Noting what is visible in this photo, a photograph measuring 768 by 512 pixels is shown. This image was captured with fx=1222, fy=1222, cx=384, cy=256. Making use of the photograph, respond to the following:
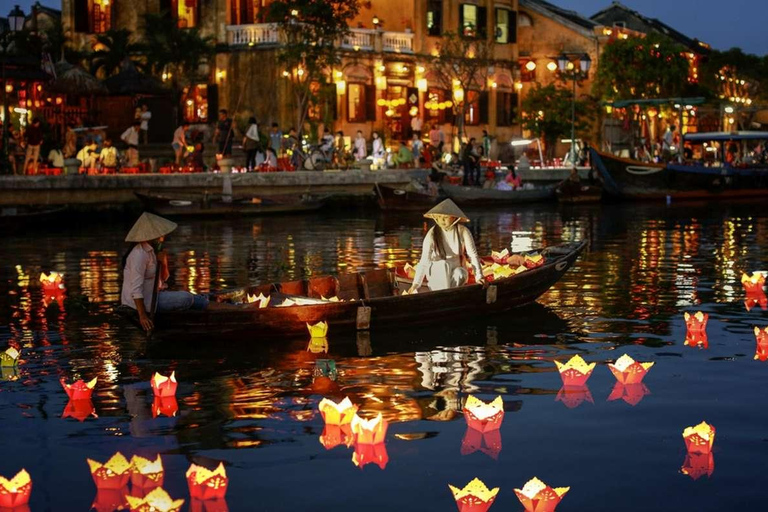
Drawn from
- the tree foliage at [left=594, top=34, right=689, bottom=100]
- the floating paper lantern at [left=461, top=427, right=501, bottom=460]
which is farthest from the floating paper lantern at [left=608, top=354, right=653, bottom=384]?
the tree foliage at [left=594, top=34, right=689, bottom=100]

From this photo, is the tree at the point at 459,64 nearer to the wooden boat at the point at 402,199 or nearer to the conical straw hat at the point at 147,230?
the wooden boat at the point at 402,199

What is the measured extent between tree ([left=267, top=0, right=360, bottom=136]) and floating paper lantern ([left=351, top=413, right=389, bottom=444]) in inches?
1109

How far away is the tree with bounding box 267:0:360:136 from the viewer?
35250mm

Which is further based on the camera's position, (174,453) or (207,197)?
(207,197)

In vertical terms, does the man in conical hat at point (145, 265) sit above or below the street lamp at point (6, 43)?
below

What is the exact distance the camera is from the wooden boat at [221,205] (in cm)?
2944

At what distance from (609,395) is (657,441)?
131 cm

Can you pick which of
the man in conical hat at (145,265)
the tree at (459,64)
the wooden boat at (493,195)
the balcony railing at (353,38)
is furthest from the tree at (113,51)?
the man in conical hat at (145,265)

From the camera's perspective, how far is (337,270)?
63.1ft

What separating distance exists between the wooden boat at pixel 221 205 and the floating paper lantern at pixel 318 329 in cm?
1826

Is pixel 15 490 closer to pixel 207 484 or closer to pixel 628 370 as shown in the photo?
pixel 207 484

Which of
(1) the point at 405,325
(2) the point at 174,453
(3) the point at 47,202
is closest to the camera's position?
(2) the point at 174,453

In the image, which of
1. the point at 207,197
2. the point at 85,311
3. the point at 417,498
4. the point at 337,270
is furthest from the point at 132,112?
the point at 417,498

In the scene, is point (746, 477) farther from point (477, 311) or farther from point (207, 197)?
point (207, 197)
